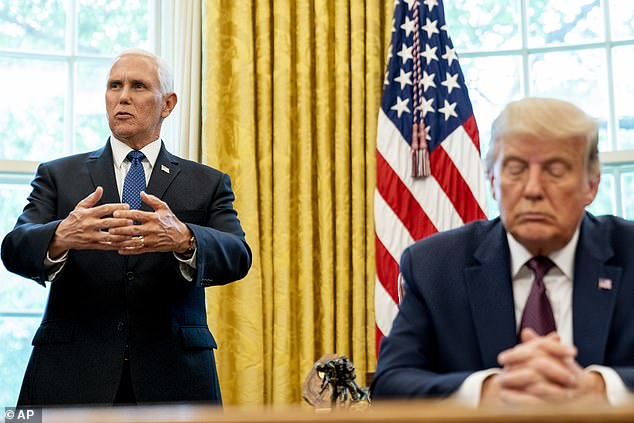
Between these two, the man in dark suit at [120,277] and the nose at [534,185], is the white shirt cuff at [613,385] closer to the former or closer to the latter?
the nose at [534,185]

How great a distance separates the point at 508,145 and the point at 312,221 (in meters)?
2.78

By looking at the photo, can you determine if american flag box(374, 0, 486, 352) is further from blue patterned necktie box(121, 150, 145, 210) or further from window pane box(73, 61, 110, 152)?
blue patterned necktie box(121, 150, 145, 210)

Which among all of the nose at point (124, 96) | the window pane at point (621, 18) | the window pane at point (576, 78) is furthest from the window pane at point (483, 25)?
the nose at point (124, 96)

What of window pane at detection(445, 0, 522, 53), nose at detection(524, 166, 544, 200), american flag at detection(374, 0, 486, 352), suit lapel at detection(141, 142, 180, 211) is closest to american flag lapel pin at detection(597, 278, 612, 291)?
nose at detection(524, 166, 544, 200)

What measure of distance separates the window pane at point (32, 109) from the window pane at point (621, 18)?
9.79 feet

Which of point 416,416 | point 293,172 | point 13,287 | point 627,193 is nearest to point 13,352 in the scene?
point 13,287

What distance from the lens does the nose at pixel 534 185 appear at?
6.82 ft

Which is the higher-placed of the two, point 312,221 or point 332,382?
point 312,221

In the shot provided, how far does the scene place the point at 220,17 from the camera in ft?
16.2

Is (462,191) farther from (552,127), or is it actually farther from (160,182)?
(552,127)

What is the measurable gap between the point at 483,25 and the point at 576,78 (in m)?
0.59

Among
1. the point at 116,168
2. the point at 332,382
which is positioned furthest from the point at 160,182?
the point at 332,382

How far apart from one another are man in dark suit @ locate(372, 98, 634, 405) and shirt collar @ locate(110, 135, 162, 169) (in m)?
1.38

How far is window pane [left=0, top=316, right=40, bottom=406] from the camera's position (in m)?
4.82
